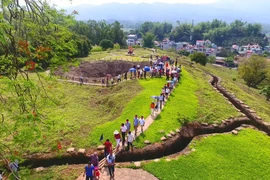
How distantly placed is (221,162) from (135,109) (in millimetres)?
9472

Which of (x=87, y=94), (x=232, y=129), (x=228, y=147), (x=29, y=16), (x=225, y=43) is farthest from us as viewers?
(x=225, y=43)

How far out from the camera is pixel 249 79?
52.7 meters

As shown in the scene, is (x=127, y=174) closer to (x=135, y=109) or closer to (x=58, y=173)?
(x=58, y=173)

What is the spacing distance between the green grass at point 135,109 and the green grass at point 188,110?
196cm

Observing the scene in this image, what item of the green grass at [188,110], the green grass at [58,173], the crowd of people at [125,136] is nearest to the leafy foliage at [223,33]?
the crowd of people at [125,136]

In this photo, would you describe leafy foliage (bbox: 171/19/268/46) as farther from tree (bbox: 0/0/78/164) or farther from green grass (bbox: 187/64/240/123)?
tree (bbox: 0/0/78/164)

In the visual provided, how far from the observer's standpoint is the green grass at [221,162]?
50.4 ft

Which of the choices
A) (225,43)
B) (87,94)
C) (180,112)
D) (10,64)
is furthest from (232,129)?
(225,43)

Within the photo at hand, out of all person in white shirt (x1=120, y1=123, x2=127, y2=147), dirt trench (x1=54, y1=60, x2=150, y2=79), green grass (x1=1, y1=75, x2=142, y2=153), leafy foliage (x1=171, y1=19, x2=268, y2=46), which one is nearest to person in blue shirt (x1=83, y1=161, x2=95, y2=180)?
green grass (x1=1, y1=75, x2=142, y2=153)

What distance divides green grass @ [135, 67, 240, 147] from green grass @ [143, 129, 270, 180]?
279 centimetres

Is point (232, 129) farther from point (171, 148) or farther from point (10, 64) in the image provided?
point (10, 64)

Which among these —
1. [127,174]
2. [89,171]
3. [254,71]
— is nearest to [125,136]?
[127,174]

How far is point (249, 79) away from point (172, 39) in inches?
5228

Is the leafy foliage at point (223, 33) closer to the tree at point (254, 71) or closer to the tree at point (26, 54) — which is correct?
the tree at point (254, 71)
